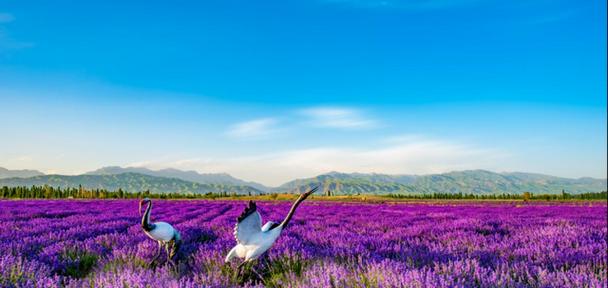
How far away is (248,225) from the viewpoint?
2.85 metres

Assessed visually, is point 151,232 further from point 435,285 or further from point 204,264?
point 435,285

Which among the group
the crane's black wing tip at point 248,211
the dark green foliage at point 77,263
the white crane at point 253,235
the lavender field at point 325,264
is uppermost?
the crane's black wing tip at point 248,211

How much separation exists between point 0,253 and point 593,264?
6722 mm

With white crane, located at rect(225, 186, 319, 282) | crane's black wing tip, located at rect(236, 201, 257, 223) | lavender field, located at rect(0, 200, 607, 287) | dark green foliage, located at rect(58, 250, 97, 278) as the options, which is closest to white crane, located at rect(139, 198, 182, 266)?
lavender field, located at rect(0, 200, 607, 287)

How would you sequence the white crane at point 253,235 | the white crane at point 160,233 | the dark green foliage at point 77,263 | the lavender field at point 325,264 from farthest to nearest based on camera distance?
the dark green foliage at point 77,263, the white crane at point 160,233, the white crane at point 253,235, the lavender field at point 325,264

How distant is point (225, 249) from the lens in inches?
179

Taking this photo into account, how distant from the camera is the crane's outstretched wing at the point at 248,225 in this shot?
2734 mm

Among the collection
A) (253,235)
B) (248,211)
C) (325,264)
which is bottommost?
(325,264)

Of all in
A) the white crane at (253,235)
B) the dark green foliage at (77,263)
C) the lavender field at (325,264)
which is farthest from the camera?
the dark green foliage at (77,263)

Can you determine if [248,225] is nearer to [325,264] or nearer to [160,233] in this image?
[325,264]

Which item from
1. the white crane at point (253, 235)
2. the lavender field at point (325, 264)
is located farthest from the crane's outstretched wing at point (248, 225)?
the lavender field at point (325, 264)

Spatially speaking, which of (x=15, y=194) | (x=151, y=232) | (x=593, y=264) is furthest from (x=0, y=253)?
(x=15, y=194)

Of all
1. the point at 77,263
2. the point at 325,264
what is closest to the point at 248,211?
the point at 325,264

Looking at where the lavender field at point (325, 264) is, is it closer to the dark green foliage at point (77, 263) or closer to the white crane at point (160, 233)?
the dark green foliage at point (77, 263)
